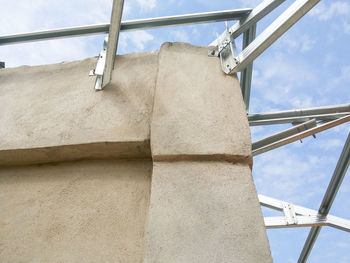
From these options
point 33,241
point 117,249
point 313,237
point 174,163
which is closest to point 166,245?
point 117,249

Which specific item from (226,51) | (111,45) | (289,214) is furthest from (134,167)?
(289,214)

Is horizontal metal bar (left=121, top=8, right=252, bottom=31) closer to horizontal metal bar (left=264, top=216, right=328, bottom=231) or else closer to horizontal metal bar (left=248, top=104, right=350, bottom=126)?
horizontal metal bar (left=248, top=104, right=350, bottom=126)

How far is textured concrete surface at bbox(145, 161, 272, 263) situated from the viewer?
115 cm

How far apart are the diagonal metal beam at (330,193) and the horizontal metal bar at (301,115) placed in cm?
45

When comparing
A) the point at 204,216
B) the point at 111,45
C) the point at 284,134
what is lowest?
the point at 204,216

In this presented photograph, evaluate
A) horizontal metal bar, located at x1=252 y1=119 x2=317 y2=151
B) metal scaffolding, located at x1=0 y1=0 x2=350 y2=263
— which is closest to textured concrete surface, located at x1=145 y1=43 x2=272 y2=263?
metal scaffolding, located at x1=0 y1=0 x2=350 y2=263

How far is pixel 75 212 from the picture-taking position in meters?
1.51

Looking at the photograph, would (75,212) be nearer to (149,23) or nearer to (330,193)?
(149,23)

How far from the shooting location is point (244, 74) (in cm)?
309

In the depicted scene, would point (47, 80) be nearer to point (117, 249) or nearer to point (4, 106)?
point (4, 106)

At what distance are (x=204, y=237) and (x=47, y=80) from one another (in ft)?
5.43

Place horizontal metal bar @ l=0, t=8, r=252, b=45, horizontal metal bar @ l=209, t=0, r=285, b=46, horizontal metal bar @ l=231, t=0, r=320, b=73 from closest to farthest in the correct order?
horizontal metal bar @ l=231, t=0, r=320, b=73, horizontal metal bar @ l=209, t=0, r=285, b=46, horizontal metal bar @ l=0, t=8, r=252, b=45

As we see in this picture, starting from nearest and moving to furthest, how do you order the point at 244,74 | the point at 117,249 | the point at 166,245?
the point at 166,245 → the point at 117,249 → the point at 244,74

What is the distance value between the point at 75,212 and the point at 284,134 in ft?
9.83
